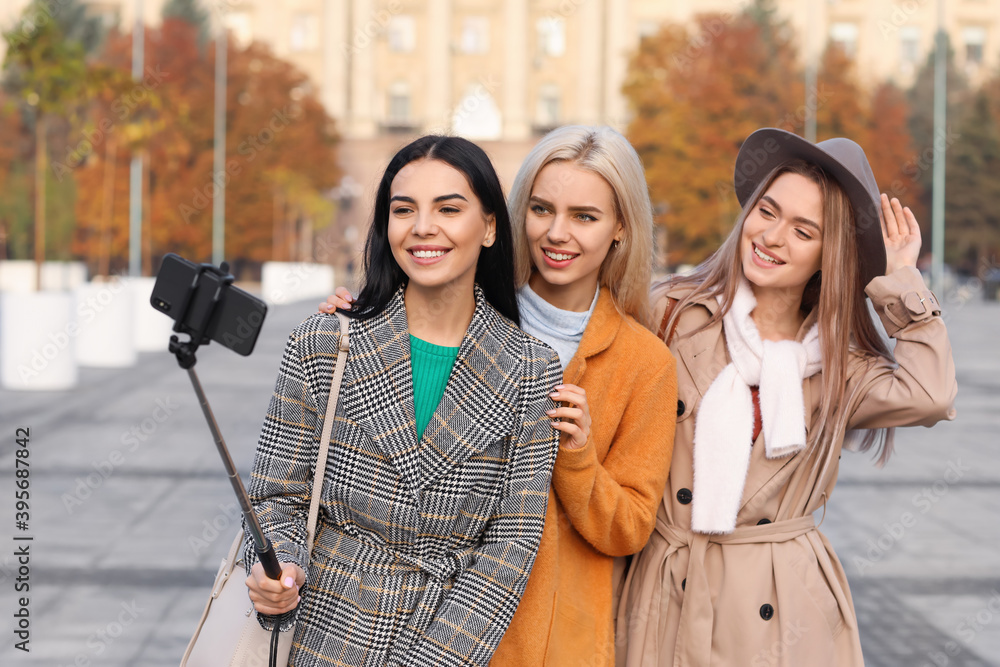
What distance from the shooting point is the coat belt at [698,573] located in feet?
8.43

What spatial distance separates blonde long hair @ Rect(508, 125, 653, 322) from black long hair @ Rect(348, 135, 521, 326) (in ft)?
0.58

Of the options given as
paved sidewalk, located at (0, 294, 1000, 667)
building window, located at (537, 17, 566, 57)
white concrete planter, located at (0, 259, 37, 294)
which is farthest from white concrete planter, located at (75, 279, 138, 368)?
building window, located at (537, 17, 566, 57)

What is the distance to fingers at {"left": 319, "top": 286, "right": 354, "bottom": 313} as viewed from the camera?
240cm

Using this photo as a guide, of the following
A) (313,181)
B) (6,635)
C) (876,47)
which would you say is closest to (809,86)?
(313,181)

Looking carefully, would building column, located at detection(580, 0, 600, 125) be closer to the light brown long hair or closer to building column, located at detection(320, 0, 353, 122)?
building column, located at detection(320, 0, 353, 122)

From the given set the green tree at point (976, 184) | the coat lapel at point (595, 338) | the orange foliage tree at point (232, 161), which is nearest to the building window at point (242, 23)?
the orange foliage tree at point (232, 161)

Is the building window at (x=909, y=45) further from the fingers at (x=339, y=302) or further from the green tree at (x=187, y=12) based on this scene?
the fingers at (x=339, y=302)

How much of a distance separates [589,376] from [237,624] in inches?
37.8

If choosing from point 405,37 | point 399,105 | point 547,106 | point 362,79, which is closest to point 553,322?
point 547,106

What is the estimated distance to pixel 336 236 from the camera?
5738cm

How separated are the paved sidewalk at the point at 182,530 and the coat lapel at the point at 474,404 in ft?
9.39

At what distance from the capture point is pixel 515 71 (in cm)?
6225

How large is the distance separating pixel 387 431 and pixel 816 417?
1.12 m

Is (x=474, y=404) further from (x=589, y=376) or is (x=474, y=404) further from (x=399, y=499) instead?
(x=589, y=376)
